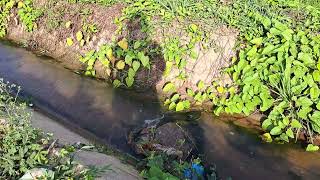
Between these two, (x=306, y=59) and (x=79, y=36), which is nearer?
(x=306, y=59)

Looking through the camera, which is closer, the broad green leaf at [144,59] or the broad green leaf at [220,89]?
the broad green leaf at [220,89]

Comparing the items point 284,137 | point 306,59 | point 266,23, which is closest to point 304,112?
point 284,137

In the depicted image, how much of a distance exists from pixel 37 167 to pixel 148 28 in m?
3.58

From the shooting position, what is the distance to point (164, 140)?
5418 mm

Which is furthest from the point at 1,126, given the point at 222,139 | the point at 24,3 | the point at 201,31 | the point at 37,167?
the point at 24,3

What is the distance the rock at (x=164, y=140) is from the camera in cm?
514

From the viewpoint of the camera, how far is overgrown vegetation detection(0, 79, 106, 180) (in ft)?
11.5

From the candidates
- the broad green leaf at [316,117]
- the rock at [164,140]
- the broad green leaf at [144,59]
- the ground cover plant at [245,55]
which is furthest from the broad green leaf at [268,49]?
the broad green leaf at [144,59]

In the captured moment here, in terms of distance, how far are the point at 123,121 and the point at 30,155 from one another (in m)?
2.33

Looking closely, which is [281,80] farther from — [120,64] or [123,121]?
[120,64]

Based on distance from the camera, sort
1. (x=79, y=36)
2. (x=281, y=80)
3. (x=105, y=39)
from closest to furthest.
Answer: (x=281, y=80), (x=105, y=39), (x=79, y=36)

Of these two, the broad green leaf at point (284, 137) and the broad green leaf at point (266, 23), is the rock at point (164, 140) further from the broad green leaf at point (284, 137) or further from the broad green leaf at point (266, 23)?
the broad green leaf at point (266, 23)

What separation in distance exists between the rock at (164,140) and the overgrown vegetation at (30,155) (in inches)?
50.7

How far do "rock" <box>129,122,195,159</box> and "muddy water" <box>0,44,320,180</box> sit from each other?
0.14m
